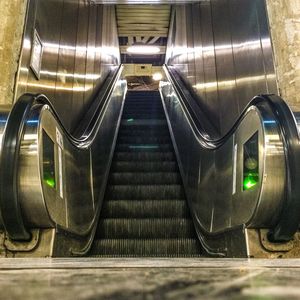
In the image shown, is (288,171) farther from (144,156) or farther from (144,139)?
(144,139)

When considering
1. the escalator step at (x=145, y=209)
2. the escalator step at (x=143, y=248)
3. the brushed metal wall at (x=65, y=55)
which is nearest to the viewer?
the brushed metal wall at (x=65, y=55)

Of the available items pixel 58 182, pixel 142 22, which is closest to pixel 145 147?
pixel 58 182

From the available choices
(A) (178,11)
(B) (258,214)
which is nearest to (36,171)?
(B) (258,214)

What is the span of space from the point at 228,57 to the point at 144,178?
177cm

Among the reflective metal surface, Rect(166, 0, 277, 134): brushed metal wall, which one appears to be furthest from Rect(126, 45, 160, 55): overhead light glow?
the reflective metal surface

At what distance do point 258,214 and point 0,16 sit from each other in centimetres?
226

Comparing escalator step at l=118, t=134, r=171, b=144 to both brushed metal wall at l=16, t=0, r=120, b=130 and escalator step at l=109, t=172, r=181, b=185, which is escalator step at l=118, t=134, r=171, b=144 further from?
escalator step at l=109, t=172, r=181, b=185

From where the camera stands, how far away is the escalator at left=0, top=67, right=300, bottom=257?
1.92 m

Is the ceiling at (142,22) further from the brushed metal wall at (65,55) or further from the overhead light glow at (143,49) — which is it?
the brushed metal wall at (65,55)

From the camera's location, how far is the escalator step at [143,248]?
130 inches

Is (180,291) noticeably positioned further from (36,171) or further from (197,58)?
(197,58)

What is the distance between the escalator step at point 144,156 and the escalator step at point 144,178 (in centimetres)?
55

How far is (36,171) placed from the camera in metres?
1.93

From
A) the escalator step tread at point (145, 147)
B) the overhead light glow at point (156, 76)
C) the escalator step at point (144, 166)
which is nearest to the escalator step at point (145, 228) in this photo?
the escalator step at point (144, 166)
